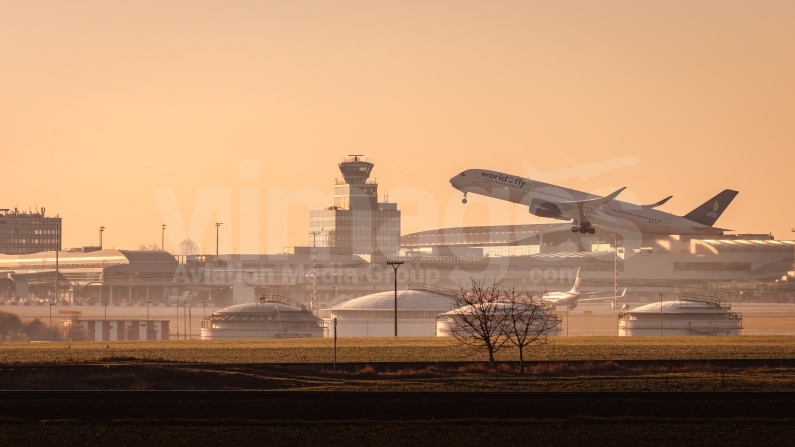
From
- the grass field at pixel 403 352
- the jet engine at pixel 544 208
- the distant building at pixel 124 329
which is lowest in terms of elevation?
the grass field at pixel 403 352

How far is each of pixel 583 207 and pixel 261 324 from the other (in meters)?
40.6

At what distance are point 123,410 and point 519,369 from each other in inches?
970

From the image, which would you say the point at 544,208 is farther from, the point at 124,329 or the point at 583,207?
the point at 124,329

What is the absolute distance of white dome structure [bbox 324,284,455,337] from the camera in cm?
14312

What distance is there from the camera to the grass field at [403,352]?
259 feet

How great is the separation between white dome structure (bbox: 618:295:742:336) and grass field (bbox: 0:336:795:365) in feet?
92.2

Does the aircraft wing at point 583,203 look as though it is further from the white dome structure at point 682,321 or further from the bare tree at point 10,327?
the bare tree at point 10,327

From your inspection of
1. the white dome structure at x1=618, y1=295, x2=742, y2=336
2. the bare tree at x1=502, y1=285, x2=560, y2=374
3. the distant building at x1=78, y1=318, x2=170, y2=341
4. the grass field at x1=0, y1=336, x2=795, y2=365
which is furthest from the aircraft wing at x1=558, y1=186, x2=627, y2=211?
the distant building at x1=78, y1=318, x2=170, y2=341

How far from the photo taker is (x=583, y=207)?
11712 centimetres

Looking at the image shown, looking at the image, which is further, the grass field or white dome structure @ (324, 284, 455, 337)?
white dome structure @ (324, 284, 455, 337)

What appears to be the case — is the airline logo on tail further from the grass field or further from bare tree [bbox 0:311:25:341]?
bare tree [bbox 0:311:25:341]

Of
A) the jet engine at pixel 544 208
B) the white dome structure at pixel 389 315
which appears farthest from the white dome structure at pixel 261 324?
the jet engine at pixel 544 208

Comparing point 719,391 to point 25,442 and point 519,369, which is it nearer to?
point 519,369

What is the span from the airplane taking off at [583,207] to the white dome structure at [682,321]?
1672 cm
